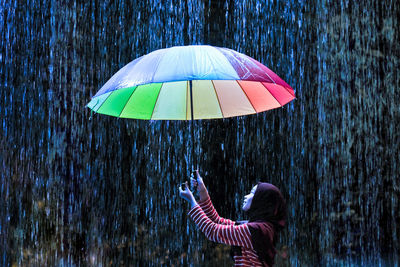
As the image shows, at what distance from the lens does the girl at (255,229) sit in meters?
2.81

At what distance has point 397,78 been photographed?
25.1 feet

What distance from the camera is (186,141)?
7.55 meters

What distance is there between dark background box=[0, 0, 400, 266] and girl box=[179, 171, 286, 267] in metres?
4.07

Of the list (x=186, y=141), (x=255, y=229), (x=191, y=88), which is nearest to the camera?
(x=255, y=229)

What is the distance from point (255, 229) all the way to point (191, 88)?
114cm

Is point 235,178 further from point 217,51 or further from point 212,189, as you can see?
point 217,51

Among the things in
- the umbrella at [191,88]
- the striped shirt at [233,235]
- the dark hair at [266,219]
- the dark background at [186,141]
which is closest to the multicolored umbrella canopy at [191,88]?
the umbrella at [191,88]

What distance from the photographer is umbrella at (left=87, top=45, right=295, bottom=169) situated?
8.41 feet

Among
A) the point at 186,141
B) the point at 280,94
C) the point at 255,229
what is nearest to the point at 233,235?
the point at 255,229

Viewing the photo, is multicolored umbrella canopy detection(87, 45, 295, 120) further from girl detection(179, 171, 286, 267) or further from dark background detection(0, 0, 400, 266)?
dark background detection(0, 0, 400, 266)

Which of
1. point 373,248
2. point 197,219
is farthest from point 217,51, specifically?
point 373,248

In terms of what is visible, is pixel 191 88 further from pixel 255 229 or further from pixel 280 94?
pixel 255 229

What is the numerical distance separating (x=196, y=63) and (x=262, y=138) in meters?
4.98

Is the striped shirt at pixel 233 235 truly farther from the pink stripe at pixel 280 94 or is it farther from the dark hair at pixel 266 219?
the pink stripe at pixel 280 94
